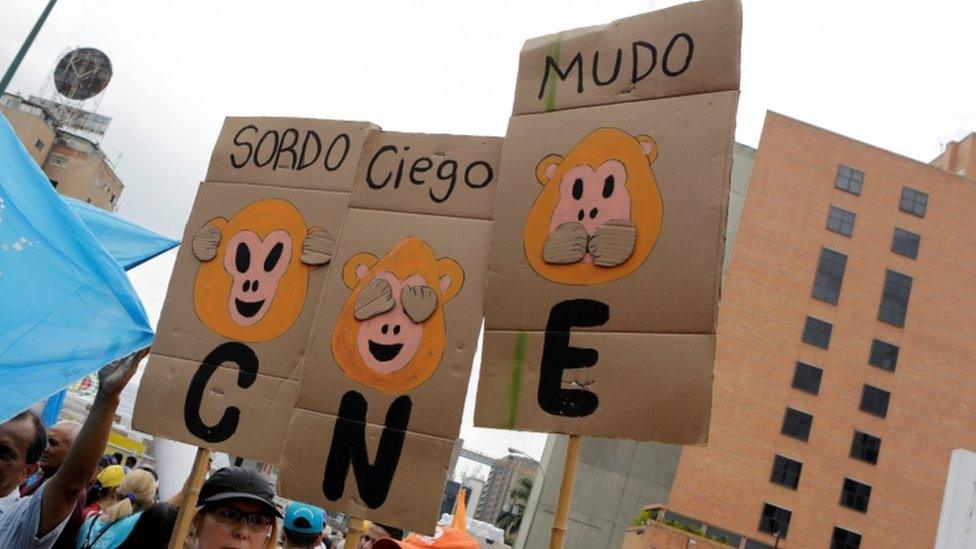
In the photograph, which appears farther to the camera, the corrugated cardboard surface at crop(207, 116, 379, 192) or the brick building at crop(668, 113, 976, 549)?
the brick building at crop(668, 113, 976, 549)

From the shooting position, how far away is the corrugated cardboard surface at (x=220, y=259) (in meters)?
4.00

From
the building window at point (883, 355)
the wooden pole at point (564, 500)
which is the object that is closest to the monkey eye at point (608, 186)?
the wooden pole at point (564, 500)

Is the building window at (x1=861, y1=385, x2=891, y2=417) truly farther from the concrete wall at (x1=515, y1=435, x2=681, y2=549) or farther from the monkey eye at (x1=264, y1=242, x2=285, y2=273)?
the monkey eye at (x1=264, y1=242, x2=285, y2=273)

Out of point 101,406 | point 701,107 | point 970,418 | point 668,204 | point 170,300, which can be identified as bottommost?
point 101,406

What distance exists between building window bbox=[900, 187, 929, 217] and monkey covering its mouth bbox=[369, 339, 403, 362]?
3975 cm

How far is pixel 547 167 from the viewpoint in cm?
356

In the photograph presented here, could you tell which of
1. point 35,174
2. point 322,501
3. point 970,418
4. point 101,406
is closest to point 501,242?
point 322,501

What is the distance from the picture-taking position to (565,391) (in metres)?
3.20

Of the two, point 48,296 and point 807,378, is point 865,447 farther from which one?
point 48,296

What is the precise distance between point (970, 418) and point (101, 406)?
40690mm

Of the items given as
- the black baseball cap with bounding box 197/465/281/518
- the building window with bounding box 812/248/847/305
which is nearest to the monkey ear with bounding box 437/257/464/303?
the black baseball cap with bounding box 197/465/281/518

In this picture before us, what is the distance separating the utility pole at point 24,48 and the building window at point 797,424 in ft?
104

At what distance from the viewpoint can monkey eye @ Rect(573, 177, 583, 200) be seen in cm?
342

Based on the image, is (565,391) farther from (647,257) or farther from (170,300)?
(170,300)
